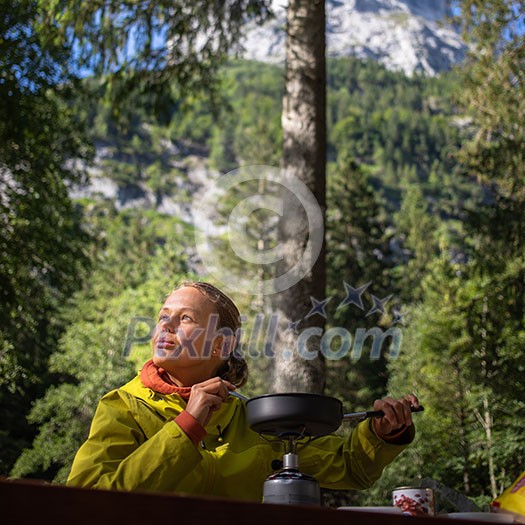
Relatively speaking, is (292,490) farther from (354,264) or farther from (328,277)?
(354,264)

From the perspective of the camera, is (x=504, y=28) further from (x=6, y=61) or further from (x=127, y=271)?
(x=127, y=271)

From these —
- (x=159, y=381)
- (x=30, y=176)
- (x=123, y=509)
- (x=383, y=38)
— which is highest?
(x=383, y=38)

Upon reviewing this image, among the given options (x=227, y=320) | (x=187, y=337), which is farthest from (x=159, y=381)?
(x=227, y=320)

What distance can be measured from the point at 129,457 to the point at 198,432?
145 mm

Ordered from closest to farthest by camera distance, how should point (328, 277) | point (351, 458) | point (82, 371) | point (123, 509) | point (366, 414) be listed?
point (123, 509) → point (366, 414) → point (351, 458) → point (82, 371) → point (328, 277)

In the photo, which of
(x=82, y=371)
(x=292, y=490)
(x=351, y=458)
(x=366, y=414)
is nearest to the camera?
(x=292, y=490)

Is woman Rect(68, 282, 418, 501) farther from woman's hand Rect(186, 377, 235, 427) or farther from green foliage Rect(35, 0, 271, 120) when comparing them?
green foliage Rect(35, 0, 271, 120)

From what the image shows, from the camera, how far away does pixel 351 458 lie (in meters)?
1.92

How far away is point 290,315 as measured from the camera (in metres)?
4.99

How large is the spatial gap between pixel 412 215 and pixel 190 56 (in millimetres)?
40974

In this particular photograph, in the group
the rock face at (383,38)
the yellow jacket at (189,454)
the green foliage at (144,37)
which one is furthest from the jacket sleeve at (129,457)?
the rock face at (383,38)

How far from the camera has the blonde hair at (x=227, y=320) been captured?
2125mm

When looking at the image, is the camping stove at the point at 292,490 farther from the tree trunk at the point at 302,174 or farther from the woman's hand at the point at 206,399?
the tree trunk at the point at 302,174

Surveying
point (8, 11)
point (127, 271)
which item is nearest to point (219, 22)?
point (8, 11)
